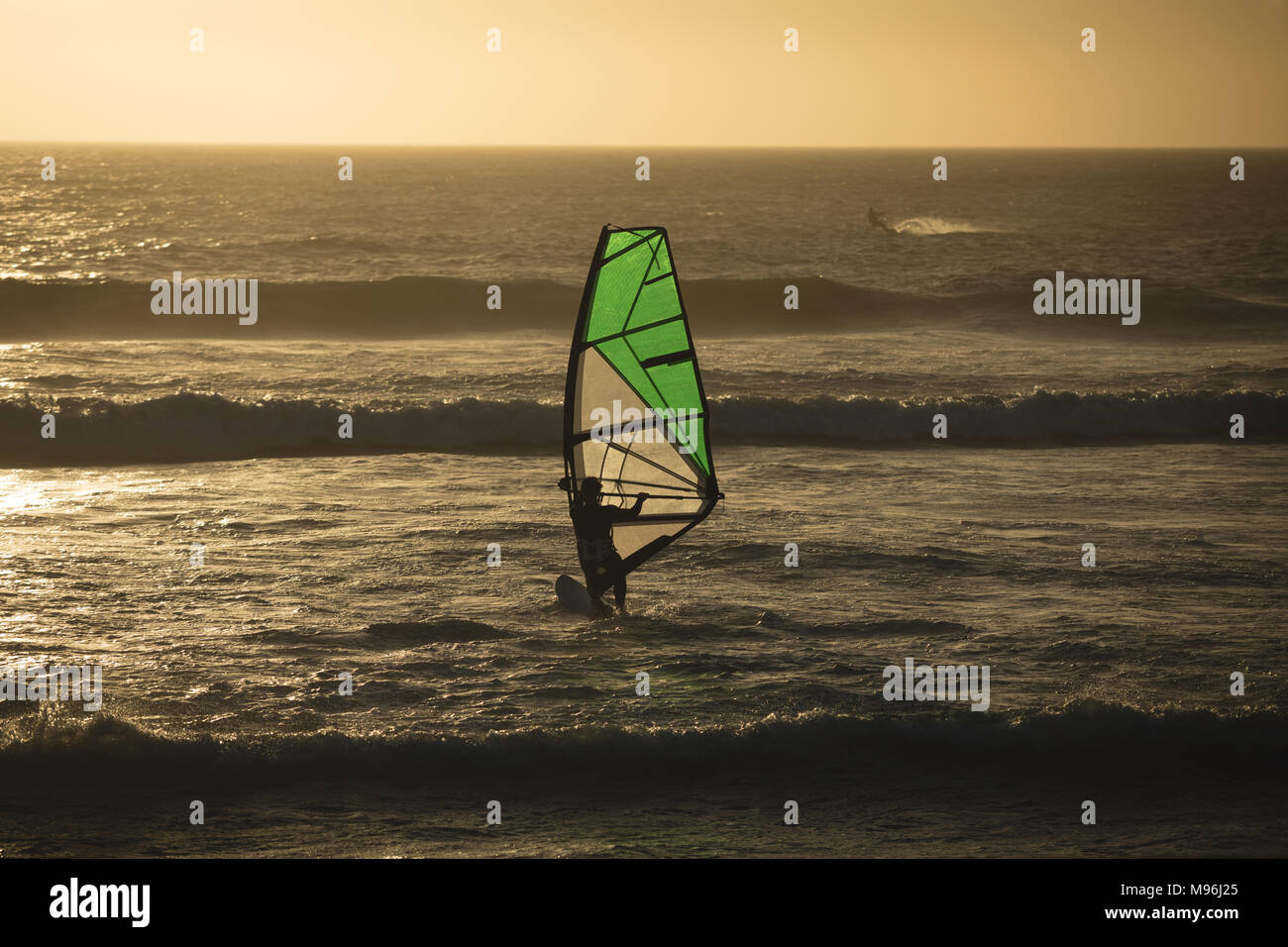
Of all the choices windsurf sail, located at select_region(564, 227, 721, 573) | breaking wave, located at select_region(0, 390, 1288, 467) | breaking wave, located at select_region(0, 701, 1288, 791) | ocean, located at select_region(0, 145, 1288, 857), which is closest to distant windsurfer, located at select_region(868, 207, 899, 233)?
ocean, located at select_region(0, 145, 1288, 857)

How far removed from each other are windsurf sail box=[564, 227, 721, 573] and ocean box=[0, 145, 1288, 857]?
880 mm

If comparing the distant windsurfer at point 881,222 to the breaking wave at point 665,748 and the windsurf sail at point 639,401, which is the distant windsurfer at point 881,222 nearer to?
the windsurf sail at point 639,401

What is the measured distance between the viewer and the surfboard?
941cm

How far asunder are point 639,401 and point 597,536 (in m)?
1.14

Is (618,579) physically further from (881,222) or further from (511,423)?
(881,222)

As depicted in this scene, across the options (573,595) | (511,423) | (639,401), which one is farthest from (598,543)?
(511,423)

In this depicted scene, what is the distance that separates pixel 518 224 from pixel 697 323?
25399 millimetres

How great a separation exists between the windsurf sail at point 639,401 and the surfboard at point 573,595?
0.46 m

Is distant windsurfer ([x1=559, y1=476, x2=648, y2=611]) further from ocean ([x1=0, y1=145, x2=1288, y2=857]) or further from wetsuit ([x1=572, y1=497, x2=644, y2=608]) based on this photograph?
ocean ([x1=0, y1=145, x2=1288, y2=857])

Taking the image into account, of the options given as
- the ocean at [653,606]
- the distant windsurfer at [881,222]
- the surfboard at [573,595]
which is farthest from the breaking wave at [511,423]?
the distant windsurfer at [881,222]

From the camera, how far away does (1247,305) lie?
32000 millimetres
